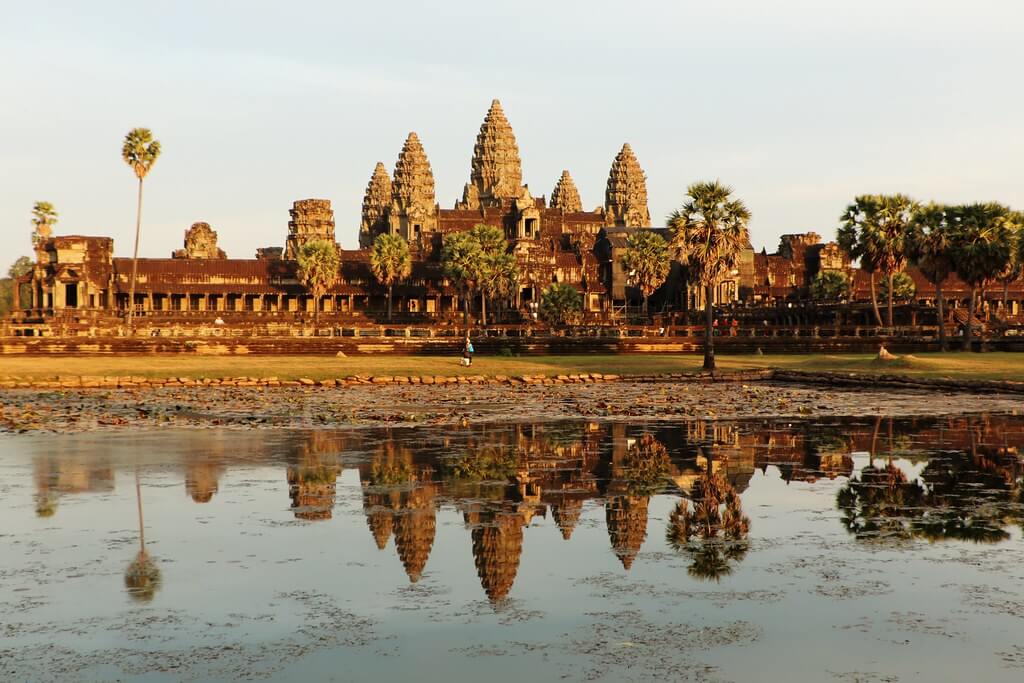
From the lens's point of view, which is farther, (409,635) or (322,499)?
(322,499)

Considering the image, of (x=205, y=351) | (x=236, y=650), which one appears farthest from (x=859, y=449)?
(x=205, y=351)

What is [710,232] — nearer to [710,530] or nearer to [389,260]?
[710,530]

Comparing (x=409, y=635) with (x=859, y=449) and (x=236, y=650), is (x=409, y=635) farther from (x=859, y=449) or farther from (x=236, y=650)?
(x=859, y=449)

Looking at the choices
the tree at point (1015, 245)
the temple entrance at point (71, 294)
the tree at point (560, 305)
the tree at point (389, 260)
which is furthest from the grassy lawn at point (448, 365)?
the temple entrance at point (71, 294)

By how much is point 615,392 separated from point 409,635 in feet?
109

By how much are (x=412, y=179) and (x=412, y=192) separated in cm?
215

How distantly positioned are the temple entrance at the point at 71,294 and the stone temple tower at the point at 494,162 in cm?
7425

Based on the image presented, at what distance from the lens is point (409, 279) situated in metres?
138

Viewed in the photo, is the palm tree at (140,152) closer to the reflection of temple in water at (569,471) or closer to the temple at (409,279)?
the temple at (409,279)

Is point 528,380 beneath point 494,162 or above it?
beneath

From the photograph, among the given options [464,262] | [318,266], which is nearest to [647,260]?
[464,262]

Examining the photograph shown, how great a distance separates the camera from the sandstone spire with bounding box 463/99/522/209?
186375 millimetres

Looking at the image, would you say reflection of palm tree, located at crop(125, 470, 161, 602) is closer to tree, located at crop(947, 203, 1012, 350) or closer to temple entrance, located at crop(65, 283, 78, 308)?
tree, located at crop(947, 203, 1012, 350)

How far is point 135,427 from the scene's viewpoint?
28.5m
